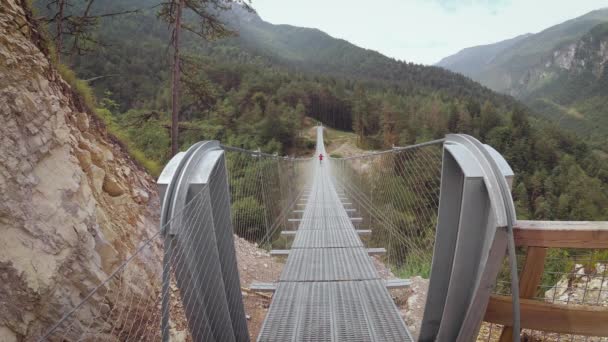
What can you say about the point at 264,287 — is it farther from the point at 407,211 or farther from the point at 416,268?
the point at 407,211

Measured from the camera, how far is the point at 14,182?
1778 millimetres

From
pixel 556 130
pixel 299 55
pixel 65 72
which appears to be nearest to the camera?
pixel 65 72

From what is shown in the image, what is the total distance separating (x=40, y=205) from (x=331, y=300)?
1723 millimetres

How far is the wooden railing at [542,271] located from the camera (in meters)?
0.91

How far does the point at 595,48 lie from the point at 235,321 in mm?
133764

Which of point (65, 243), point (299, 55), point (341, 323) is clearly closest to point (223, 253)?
point (341, 323)

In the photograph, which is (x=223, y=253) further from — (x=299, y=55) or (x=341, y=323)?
(x=299, y=55)

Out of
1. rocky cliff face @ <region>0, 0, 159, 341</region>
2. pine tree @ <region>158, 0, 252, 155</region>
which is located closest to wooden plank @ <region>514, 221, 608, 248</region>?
rocky cliff face @ <region>0, 0, 159, 341</region>

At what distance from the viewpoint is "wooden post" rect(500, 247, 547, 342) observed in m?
0.97

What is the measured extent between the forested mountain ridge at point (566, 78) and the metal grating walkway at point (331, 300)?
6998cm

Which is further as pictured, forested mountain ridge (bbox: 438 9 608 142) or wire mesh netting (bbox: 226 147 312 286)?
forested mountain ridge (bbox: 438 9 608 142)

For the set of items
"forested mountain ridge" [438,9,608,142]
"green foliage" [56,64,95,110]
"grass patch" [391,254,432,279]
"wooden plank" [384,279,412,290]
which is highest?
"forested mountain ridge" [438,9,608,142]

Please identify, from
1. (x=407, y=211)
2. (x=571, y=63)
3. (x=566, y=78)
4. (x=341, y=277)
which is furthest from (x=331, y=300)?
(x=571, y=63)

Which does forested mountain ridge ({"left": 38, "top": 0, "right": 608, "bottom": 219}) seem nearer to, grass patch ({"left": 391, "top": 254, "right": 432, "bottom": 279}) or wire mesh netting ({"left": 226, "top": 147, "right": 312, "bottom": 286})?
wire mesh netting ({"left": 226, "top": 147, "right": 312, "bottom": 286})
